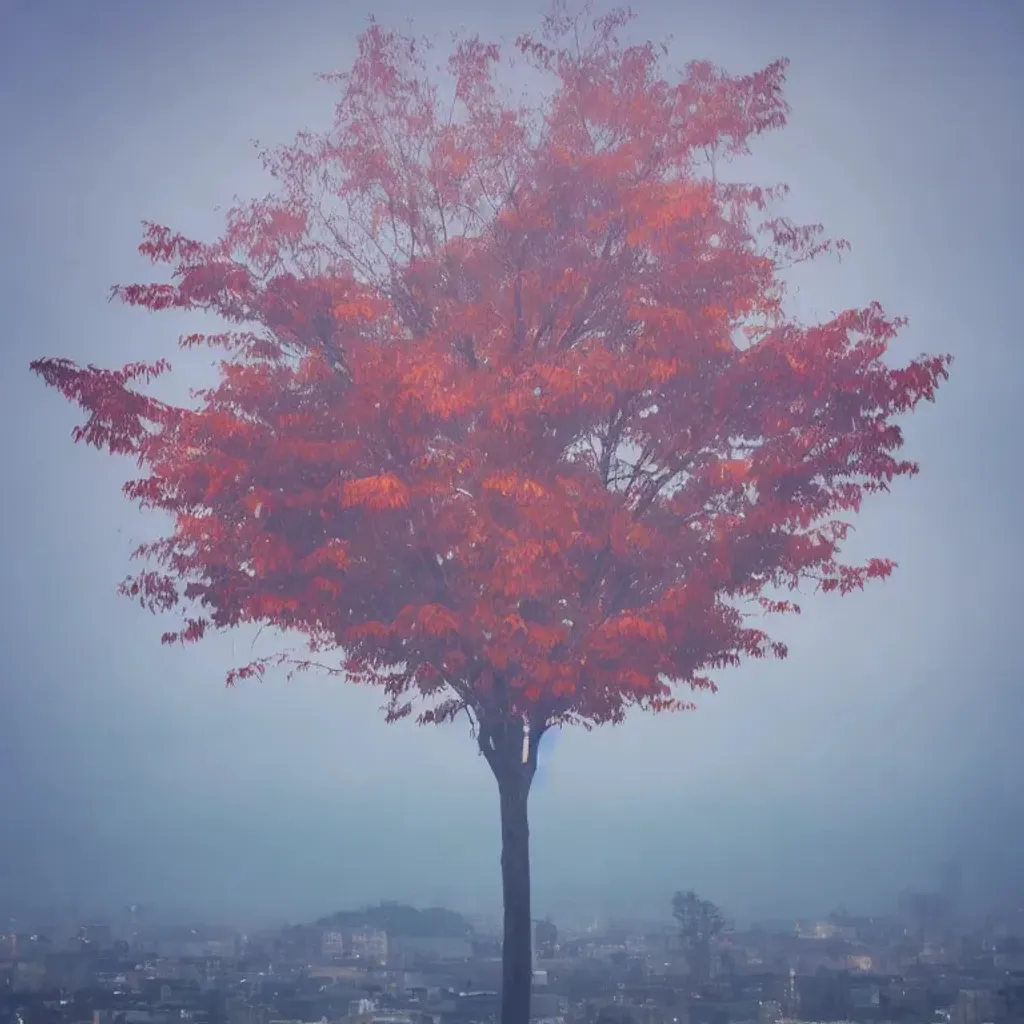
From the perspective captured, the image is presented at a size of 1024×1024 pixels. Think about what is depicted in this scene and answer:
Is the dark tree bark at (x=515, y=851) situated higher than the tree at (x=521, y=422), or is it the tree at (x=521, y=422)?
the tree at (x=521, y=422)

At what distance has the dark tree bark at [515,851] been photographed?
948 centimetres

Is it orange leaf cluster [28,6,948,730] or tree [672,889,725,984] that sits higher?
orange leaf cluster [28,6,948,730]

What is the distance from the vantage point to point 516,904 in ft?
31.3

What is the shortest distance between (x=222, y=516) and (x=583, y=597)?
324 cm

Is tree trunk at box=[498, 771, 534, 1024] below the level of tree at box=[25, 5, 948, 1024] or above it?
below

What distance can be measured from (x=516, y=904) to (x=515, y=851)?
1.53 feet

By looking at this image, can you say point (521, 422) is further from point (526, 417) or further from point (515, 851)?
point (515, 851)

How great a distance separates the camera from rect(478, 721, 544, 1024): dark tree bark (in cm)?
948

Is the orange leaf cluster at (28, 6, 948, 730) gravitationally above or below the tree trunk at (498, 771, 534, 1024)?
above

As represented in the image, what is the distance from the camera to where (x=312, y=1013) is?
10.9 meters

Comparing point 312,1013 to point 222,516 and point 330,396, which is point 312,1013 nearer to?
point 222,516

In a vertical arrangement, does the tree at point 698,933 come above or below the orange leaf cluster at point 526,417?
below

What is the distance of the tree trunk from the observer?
9.48m

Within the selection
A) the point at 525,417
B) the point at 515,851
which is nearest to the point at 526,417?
the point at 525,417
